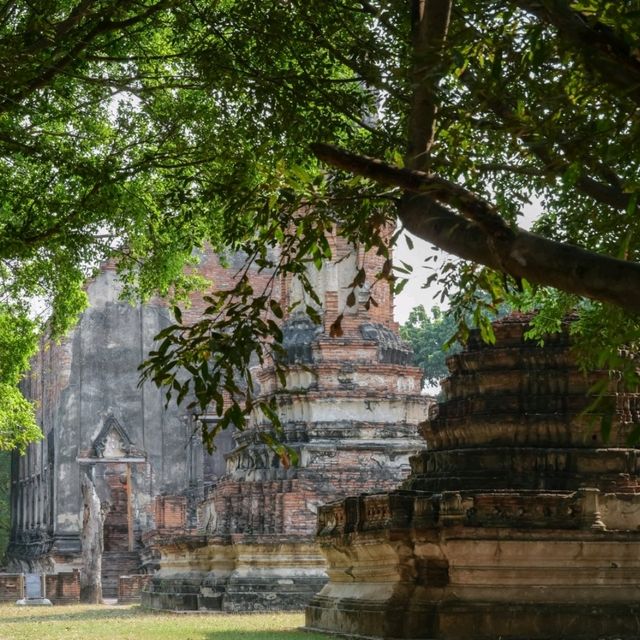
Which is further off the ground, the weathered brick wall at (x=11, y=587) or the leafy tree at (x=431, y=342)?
the leafy tree at (x=431, y=342)

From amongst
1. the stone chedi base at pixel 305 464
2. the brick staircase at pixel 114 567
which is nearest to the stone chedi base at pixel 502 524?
the stone chedi base at pixel 305 464

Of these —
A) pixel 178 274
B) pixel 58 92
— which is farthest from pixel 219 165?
pixel 178 274

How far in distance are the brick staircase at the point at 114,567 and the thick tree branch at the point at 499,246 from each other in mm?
26277

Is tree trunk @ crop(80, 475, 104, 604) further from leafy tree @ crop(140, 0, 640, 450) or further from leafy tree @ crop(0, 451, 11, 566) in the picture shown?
leafy tree @ crop(0, 451, 11, 566)

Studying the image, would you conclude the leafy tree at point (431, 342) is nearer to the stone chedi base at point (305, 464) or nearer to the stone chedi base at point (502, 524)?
the stone chedi base at point (305, 464)

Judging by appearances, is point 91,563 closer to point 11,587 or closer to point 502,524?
point 11,587

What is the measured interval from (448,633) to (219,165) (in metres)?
4.52

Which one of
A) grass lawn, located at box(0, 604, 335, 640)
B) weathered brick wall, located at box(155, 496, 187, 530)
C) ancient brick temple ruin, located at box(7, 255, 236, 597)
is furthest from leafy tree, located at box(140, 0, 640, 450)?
ancient brick temple ruin, located at box(7, 255, 236, 597)

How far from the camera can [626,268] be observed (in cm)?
584

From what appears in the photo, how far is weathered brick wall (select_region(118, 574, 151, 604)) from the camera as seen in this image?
26.8 m

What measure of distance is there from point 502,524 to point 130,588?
54.6ft

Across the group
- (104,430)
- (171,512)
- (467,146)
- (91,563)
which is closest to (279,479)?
(91,563)

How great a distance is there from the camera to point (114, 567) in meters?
32.5

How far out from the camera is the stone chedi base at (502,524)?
11.7m
